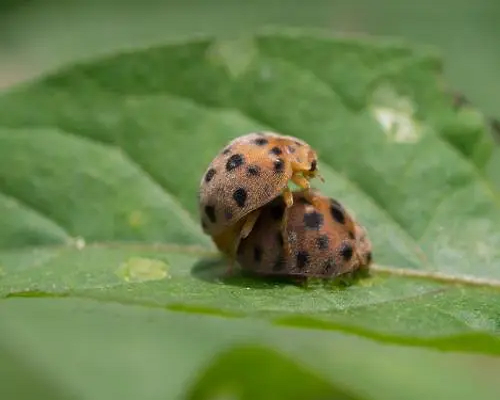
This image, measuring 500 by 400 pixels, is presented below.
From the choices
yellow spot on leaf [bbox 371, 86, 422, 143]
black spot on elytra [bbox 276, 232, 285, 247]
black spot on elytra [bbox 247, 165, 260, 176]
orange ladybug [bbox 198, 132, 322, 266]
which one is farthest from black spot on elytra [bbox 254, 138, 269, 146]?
yellow spot on leaf [bbox 371, 86, 422, 143]

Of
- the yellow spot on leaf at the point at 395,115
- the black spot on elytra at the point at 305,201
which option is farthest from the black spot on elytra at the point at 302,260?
the yellow spot on leaf at the point at 395,115

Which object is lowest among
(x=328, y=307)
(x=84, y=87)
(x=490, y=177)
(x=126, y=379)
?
(x=126, y=379)

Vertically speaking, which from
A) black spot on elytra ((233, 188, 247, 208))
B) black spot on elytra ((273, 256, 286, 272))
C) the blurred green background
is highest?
the blurred green background

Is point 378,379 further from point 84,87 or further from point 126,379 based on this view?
point 84,87

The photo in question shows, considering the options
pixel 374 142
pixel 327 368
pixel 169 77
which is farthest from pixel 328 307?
pixel 327 368

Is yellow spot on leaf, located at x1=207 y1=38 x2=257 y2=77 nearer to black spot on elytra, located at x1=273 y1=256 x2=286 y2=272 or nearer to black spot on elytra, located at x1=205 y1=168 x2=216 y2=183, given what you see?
black spot on elytra, located at x1=205 y1=168 x2=216 y2=183

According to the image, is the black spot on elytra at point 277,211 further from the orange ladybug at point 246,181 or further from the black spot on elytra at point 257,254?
the black spot on elytra at point 257,254
